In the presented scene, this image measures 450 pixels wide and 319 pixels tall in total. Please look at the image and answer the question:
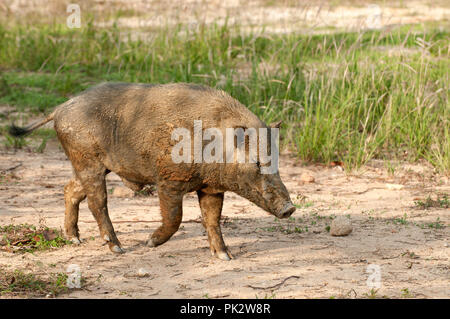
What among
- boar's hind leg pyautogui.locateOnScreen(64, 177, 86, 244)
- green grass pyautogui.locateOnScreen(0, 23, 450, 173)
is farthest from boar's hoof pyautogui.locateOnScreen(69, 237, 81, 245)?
green grass pyautogui.locateOnScreen(0, 23, 450, 173)

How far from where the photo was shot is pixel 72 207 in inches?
204

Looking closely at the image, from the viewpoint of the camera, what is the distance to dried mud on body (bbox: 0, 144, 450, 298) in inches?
166

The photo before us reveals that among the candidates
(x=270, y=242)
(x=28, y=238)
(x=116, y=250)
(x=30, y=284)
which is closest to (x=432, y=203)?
(x=270, y=242)

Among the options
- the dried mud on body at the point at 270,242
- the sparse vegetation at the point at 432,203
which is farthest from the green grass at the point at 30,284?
the sparse vegetation at the point at 432,203

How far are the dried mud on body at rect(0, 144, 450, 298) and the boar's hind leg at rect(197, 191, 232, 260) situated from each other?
10cm

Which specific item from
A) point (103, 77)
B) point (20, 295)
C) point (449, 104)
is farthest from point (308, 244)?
point (103, 77)

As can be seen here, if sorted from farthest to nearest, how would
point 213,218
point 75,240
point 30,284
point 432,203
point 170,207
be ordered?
point 432,203 < point 75,240 < point 213,218 < point 170,207 < point 30,284

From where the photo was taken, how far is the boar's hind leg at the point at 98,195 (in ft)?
16.1

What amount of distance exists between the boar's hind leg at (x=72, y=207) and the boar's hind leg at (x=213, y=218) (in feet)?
3.14

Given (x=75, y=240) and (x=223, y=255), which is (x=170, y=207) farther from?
(x=75, y=240)

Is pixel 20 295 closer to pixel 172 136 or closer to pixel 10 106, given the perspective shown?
pixel 172 136

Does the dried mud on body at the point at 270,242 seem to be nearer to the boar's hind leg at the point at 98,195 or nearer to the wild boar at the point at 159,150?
the boar's hind leg at the point at 98,195

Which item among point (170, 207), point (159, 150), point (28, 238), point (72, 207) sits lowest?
point (28, 238)

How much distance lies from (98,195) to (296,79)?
438 cm
